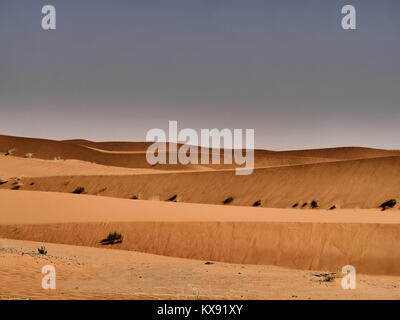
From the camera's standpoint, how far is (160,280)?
1120 centimetres

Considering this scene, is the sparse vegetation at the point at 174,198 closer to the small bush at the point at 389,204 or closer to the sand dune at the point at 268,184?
the sand dune at the point at 268,184

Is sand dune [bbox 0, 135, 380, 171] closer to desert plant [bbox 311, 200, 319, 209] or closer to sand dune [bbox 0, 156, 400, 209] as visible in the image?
sand dune [bbox 0, 156, 400, 209]

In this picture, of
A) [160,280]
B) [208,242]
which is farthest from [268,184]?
[160,280]

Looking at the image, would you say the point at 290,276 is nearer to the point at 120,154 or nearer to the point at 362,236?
the point at 362,236

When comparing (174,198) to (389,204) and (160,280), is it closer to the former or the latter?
(389,204)

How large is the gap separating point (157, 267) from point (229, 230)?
5.01 m

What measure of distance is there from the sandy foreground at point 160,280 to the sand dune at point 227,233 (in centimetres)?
113

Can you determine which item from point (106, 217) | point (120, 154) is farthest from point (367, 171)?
point (120, 154)

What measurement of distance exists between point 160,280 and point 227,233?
22.3ft

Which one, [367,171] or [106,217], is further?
[367,171]

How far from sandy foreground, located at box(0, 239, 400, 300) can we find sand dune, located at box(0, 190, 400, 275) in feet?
3.70

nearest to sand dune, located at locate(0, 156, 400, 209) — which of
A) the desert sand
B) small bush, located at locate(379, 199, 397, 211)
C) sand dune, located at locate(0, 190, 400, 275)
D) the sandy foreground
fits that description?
the desert sand

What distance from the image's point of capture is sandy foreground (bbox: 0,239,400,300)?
8.68m

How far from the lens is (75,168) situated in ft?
139
